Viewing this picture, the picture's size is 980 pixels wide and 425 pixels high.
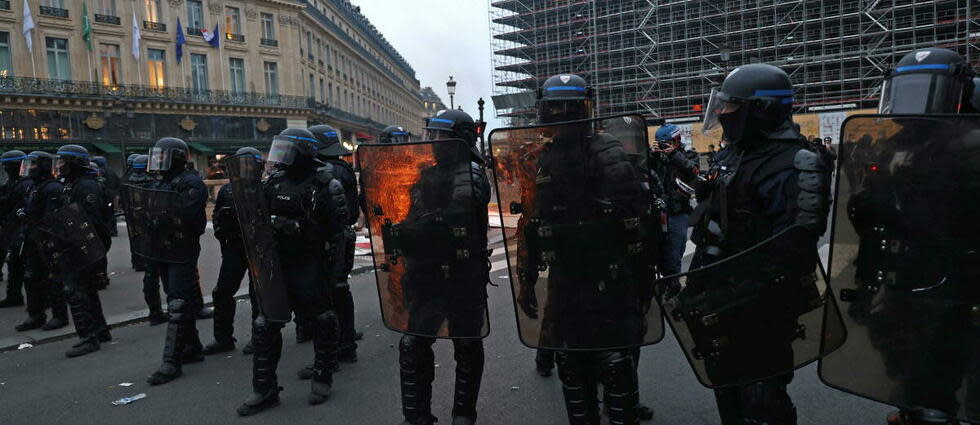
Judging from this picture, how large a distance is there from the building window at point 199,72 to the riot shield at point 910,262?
35150 millimetres

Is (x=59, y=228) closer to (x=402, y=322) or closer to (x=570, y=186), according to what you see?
(x=402, y=322)

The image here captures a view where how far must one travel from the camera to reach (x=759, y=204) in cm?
249

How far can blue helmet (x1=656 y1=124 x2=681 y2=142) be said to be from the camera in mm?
5000

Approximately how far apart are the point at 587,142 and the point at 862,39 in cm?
4342

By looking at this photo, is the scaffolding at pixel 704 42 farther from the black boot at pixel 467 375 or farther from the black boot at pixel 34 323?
the black boot at pixel 467 375

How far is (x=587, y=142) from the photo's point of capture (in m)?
2.53

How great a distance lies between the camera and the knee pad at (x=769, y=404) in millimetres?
2385

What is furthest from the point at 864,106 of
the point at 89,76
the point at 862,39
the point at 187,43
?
the point at 89,76

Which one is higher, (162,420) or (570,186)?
(570,186)

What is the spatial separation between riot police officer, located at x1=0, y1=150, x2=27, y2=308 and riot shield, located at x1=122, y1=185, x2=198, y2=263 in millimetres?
2584

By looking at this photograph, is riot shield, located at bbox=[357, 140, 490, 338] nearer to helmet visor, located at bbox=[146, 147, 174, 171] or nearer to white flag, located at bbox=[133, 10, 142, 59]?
helmet visor, located at bbox=[146, 147, 174, 171]

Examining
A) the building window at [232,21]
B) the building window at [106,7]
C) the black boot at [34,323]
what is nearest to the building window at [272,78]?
the building window at [232,21]

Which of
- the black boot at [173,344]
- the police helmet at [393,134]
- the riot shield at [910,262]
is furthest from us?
Result: the police helmet at [393,134]

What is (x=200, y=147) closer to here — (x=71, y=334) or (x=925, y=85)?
(x=71, y=334)
